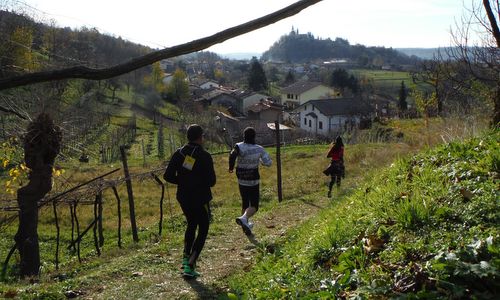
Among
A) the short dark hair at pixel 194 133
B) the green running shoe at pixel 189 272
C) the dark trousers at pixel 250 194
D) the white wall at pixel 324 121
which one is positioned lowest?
the white wall at pixel 324 121

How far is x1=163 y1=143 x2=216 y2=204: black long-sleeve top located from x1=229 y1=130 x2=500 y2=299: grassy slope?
1057mm

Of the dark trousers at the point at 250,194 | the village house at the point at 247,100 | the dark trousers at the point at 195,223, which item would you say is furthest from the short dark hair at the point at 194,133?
the village house at the point at 247,100

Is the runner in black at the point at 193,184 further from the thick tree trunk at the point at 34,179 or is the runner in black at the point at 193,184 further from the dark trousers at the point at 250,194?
the thick tree trunk at the point at 34,179

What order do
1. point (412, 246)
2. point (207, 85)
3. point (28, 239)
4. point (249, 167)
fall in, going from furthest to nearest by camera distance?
point (207, 85), point (28, 239), point (249, 167), point (412, 246)

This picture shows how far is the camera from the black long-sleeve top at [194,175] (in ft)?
18.1

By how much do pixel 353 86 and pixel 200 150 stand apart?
283 ft

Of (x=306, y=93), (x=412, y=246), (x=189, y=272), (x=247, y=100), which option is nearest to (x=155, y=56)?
(x=412, y=246)

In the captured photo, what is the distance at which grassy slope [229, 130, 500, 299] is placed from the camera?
10.1ft

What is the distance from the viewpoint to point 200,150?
5.59 meters

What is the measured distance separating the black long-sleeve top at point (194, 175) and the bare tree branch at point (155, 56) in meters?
2.94

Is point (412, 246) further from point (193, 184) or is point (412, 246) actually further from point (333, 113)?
A: point (333, 113)

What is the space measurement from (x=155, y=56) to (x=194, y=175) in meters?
3.02

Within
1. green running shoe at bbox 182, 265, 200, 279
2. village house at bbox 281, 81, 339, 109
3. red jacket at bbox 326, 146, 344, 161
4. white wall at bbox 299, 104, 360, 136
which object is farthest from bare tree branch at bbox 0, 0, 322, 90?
village house at bbox 281, 81, 339, 109

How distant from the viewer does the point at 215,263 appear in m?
6.31
